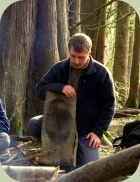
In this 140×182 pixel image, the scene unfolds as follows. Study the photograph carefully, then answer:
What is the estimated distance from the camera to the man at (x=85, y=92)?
7.22 ft

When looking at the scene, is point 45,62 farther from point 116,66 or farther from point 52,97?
point 116,66

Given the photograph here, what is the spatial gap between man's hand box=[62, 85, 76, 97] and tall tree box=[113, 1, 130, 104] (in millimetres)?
232

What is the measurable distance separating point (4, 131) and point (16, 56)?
0.40 metres

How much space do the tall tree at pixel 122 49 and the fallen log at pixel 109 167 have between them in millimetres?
543

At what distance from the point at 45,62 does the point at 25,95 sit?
8.0 inches

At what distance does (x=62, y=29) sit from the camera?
7.54ft

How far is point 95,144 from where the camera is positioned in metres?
2.24

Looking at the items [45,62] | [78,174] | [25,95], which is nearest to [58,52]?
[45,62]

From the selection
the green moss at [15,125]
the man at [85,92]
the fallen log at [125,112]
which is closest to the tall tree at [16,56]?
the green moss at [15,125]

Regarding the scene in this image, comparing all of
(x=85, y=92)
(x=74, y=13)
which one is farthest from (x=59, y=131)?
(x=74, y=13)

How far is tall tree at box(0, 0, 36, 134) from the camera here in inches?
91.0

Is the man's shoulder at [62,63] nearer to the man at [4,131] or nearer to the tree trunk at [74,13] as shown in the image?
the tree trunk at [74,13]

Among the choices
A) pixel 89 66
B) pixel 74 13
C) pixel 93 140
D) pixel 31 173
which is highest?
pixel 74 13

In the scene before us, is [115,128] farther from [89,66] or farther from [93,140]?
[89,66]
